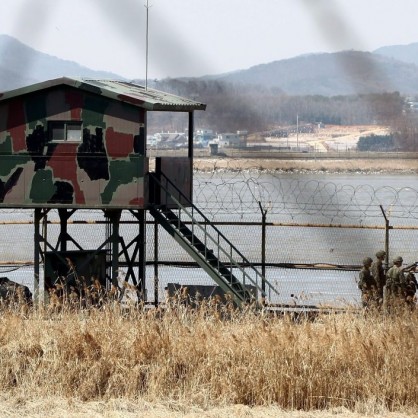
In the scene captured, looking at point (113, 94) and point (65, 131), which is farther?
point (65, 131)

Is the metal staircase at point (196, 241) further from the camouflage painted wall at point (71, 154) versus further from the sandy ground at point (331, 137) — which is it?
the sandy ground at point (331, 137)

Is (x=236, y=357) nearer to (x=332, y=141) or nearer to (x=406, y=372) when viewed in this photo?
(x=406, y=372)

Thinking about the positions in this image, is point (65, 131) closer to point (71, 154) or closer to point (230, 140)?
point (71, 154)

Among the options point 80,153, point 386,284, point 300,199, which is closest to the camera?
point 386,284

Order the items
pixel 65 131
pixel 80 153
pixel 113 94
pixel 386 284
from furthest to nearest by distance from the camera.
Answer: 1. pixel 65 131
2. pixel 80 153
3. pixel 113 94
4. pixel 386 284

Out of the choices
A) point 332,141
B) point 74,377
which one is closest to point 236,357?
point 74,377

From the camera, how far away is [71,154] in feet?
82.6

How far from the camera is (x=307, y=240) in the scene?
169ft

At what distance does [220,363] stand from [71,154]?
11371mm

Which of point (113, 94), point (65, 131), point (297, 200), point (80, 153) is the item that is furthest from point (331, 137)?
point (297, 200)

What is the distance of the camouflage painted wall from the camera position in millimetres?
25062

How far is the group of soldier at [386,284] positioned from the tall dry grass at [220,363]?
2897mm

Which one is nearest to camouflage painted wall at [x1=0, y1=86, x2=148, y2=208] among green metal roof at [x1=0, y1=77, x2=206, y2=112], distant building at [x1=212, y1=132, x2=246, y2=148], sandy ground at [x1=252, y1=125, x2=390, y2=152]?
green metal roof at [x1=0, y1=77, x2=206, y2=112]

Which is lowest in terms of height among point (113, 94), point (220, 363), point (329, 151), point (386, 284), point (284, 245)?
point (284, 245)
